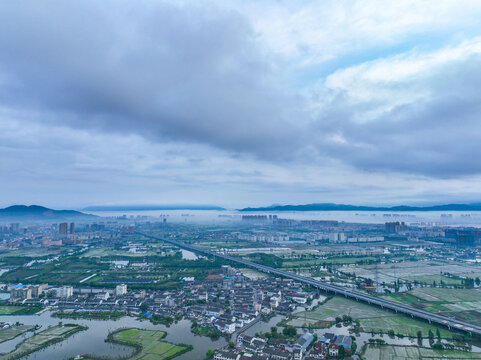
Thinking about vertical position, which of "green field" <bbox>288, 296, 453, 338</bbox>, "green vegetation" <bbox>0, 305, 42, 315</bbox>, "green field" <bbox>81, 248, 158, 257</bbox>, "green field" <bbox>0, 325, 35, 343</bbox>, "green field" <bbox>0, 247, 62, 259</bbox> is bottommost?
"green field" <bbox>288, 296, 453, 338</bbox>

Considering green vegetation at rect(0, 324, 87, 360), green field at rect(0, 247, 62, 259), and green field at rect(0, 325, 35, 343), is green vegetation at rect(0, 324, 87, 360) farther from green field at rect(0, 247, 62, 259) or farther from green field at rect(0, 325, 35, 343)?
green field at rect(0, 247, 62, 259)

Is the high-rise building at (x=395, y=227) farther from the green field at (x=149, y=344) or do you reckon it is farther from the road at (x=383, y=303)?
the green field at (x=149, y=344)

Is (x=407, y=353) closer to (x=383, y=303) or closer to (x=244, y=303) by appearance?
(x=383, y=303)

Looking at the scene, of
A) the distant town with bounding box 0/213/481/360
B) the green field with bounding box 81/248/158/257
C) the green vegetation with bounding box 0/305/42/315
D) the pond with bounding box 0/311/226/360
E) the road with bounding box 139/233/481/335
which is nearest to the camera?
the pond with bounding box 0/311/226/360

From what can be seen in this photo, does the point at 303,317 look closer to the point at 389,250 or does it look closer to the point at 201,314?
the point at 201,314

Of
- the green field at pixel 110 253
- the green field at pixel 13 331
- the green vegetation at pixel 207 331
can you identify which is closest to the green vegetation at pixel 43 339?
the green field at pixel 13 331

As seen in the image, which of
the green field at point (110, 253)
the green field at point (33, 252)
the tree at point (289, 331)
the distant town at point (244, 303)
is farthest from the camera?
the green field at point (110, 253)

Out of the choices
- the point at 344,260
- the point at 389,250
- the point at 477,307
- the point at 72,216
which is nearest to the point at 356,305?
the point at 477,307

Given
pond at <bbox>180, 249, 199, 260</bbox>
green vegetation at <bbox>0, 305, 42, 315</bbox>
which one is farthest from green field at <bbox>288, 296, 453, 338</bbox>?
pond at <bbox>180, 249, 199, 260</bbox>
